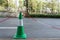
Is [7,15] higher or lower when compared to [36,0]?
lower

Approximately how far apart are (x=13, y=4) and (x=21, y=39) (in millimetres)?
14882

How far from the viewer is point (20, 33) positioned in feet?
25.3

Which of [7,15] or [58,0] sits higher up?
[58,0]

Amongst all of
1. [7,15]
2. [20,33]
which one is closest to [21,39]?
[20,33]

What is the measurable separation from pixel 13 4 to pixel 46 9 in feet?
12.2

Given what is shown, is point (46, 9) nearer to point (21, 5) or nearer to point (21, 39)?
point (21, 5)

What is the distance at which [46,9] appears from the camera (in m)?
22.1

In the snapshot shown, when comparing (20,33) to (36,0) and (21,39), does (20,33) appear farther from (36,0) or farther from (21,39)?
(36,0)

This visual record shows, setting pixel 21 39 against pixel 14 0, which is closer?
pixel 21 39

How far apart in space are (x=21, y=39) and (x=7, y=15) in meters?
14.3

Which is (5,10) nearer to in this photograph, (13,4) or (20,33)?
(13,4)

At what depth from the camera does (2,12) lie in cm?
2175

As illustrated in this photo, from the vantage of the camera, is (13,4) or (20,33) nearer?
(20,33)

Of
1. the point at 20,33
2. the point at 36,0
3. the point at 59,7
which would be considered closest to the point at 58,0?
the point at 59,7
